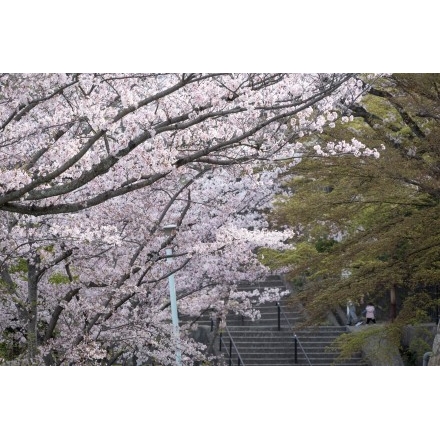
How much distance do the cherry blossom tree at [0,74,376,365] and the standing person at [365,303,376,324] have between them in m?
0.68

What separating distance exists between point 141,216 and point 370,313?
6.17ft

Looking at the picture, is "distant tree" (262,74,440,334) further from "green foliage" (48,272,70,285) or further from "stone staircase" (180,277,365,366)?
"green foliage" (48,272,70,285)

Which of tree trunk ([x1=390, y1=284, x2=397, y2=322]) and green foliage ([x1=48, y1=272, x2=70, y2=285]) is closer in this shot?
tree trunk ([x1=390, y1=284, x2=397, y2=322])

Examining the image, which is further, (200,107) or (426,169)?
(426,169)

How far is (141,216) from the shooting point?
6.32 meters

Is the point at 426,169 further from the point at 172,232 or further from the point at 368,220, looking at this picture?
the point at 172,232

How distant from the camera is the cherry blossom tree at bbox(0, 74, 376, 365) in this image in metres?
4.82

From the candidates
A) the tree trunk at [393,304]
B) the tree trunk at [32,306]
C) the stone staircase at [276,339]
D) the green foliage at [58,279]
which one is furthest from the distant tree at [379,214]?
the tree trunk at [32,306]

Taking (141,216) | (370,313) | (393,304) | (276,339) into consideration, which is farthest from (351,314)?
(141,216)

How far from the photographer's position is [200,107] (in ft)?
14.5

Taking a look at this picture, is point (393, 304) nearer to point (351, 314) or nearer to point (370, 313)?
point (370, 313)

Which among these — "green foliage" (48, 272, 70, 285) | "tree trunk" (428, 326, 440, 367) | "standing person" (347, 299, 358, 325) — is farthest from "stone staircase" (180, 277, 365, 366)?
"green foliage" (48, 272, 70, 285)
